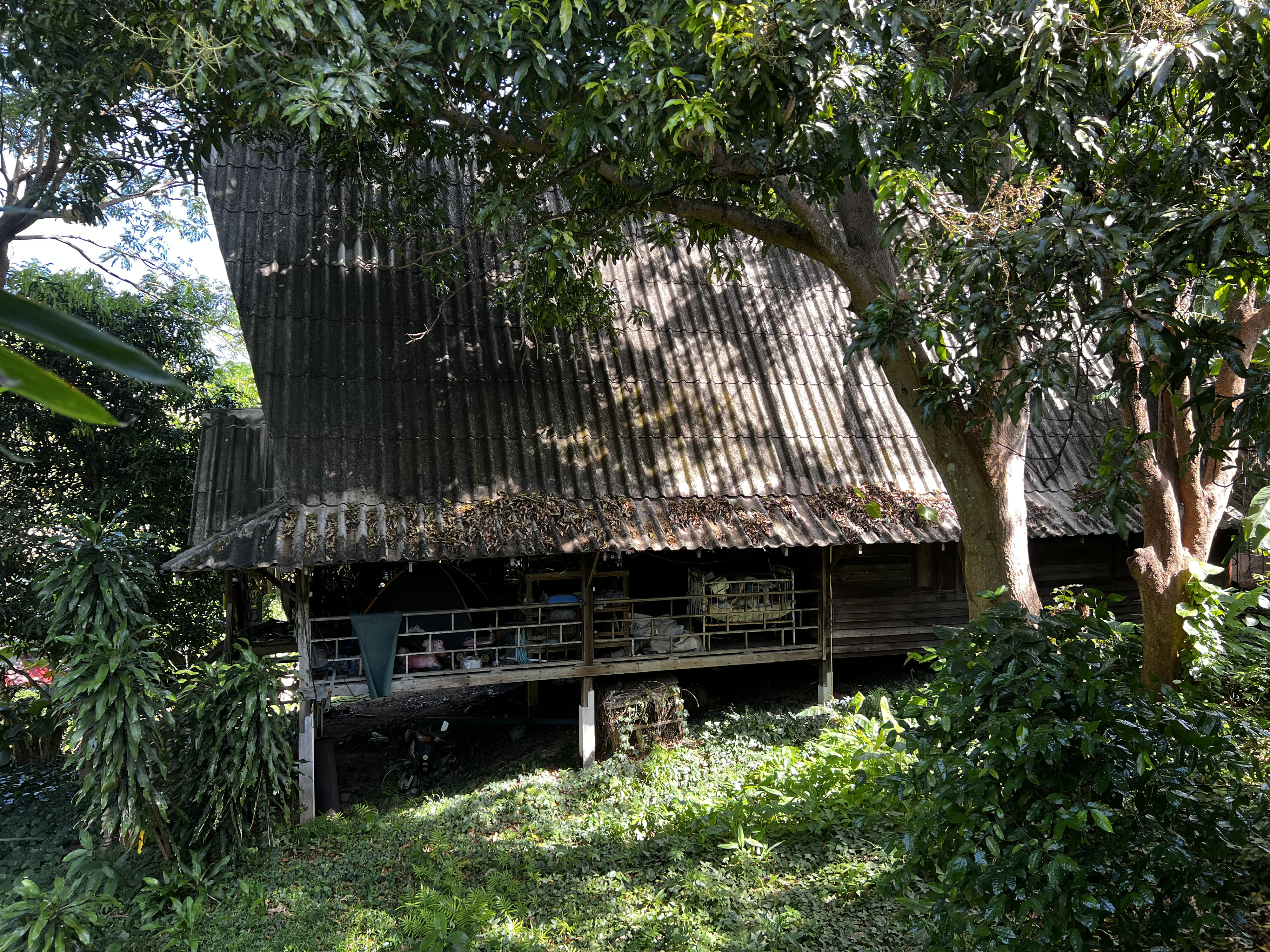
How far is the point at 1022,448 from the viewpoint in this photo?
613cm

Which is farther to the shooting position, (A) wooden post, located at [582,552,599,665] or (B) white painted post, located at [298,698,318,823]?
(A) wooden post, located at [582,552,599,665]

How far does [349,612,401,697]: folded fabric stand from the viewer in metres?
8.50

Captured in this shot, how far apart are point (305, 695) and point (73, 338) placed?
8361mm

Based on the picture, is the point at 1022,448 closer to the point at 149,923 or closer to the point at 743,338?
the point at 743,338

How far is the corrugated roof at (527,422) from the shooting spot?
334 inches

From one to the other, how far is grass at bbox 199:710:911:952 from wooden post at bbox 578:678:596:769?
42 centimetres

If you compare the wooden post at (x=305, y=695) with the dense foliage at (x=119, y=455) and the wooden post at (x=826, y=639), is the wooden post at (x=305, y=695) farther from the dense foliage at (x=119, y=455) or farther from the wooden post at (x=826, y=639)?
the wooden post at (x=826, y=639)

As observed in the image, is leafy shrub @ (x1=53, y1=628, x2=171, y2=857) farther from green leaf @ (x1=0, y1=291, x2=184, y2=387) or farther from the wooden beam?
green leaf @ (x1=0, y1=291, x2=184, y2=387)

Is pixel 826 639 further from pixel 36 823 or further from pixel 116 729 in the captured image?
pixel 36 823

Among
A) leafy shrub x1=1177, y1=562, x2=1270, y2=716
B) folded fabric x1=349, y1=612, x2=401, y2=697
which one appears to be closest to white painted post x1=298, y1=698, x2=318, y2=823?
folded fabric x1=349, y1=612, x2=401, y2=697

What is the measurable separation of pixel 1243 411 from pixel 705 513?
19.3 ft

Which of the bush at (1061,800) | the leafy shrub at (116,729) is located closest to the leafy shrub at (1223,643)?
the bush at (1061,800)

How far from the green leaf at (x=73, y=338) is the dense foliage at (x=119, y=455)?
10709 millimetres

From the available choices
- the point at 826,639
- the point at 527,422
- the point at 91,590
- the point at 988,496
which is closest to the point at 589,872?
the point at 988,496
